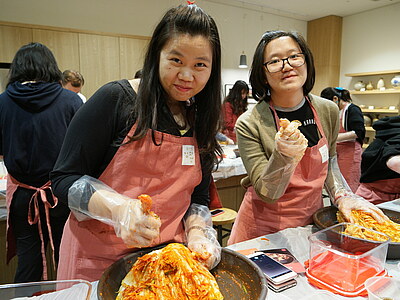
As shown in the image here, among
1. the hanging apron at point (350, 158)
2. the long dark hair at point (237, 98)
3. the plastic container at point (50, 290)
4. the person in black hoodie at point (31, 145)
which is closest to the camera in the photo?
the plastic container at point (50, 290)

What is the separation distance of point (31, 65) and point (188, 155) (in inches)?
57.3

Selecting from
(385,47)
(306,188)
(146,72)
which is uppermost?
(385,47)

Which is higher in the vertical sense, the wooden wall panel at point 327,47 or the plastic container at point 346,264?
the wooden wall panel at point 327,47

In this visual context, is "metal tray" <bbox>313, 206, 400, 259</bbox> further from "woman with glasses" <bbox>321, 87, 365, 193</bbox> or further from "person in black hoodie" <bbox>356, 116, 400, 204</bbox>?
"woman with glasses" <bbox>321, 87, 365, 193</bbox>

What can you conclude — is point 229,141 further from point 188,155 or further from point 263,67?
point 188,155

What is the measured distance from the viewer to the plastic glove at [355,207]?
4.92ft

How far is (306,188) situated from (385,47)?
657 centimetres

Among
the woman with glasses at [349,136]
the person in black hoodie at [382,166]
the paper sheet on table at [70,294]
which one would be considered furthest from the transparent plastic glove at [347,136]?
the paper sheet on table at [70,294]

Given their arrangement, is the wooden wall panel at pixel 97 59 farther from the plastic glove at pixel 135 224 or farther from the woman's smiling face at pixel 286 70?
the plastic glove at pixel 135 224

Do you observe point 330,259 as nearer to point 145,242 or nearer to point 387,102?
point 145,242

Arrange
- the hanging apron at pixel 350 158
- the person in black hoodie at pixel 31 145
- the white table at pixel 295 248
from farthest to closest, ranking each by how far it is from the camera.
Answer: the hanging apron at pixel 350 158, the person in black hoodie at pixel 31 145, the white table at pixel 295 248

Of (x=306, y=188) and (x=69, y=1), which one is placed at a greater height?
(x=69, y=1)

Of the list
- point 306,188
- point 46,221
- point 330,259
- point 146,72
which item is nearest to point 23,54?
point 46,221

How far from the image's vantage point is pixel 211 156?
4.50 feet
